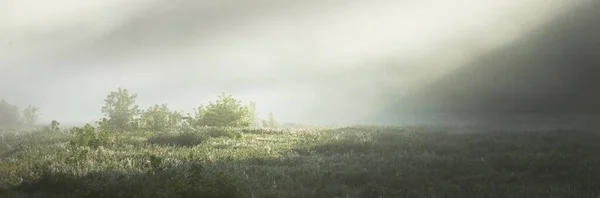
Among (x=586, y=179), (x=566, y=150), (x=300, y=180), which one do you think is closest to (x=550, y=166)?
(x=586, y=179)

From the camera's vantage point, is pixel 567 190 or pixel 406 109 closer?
pixel 567 190

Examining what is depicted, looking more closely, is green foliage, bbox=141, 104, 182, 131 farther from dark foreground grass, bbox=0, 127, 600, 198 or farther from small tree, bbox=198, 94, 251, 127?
dark foreground grass, bbox=0, 127, 600, 198

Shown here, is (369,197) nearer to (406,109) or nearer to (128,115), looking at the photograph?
(128,115)

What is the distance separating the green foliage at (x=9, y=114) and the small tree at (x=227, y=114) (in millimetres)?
70255

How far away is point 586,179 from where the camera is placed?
12.3 m

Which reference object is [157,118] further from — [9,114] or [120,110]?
[9,114]

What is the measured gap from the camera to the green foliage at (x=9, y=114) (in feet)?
309

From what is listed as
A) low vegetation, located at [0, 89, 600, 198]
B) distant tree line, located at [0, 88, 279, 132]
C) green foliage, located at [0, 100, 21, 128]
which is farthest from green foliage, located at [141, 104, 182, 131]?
green foliage, located at [0, 100, 21, 128]

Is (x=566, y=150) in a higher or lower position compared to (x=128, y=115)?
lower

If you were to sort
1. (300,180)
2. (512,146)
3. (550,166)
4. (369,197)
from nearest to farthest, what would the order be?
(369,197) → (300,180) → (550,166) → (512,146)

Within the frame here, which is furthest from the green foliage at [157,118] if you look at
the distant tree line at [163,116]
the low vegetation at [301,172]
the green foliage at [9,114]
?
the green foliage at [9,114]

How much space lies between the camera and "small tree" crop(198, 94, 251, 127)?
127ft

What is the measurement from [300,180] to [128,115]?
103 feet

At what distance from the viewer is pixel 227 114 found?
127ft
